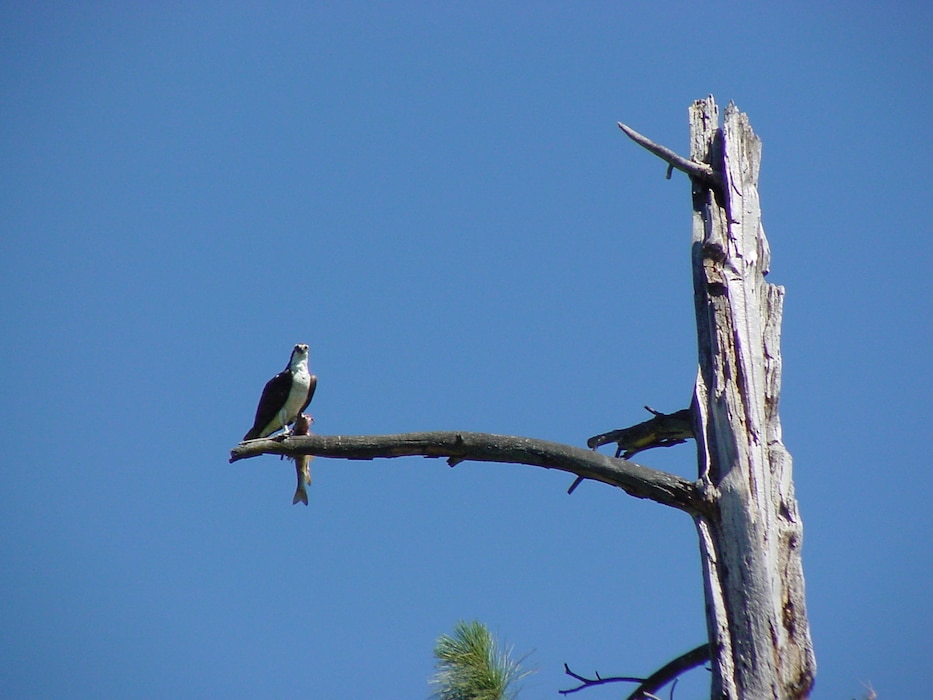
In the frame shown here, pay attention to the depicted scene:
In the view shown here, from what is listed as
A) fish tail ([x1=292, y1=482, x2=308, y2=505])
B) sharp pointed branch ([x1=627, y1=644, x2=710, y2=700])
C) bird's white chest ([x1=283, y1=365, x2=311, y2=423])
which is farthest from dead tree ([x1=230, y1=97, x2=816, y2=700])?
bird's white chest ([x1=283, y1=365, x2=311, y2=423])

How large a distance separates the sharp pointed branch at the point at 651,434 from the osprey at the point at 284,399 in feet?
11.3

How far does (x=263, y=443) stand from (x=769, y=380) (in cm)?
288

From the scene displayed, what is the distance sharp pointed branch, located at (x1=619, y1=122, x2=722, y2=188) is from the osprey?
13.9 feet

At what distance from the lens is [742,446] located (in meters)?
5.42

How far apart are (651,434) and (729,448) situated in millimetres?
973

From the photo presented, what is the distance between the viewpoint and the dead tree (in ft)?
16.7

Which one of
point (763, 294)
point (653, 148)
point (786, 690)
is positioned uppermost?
point (653, 148)

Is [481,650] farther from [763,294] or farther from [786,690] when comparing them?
[763,294]

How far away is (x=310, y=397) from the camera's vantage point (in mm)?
9461

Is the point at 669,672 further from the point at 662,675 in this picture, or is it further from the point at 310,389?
the point at 310,389

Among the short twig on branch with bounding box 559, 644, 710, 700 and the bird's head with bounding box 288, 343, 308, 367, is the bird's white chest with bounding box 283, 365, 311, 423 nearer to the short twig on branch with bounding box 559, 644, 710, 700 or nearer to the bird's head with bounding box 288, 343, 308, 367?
the bird's head with bounding box 288, 343, 308, 367

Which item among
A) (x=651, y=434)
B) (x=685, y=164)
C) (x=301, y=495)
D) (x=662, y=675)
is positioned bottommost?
(x=662, y=675)

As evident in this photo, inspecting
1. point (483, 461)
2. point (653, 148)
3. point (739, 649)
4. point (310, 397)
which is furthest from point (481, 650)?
point (310, 397)

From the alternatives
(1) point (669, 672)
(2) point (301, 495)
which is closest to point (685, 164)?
(1) point (669, 672)
